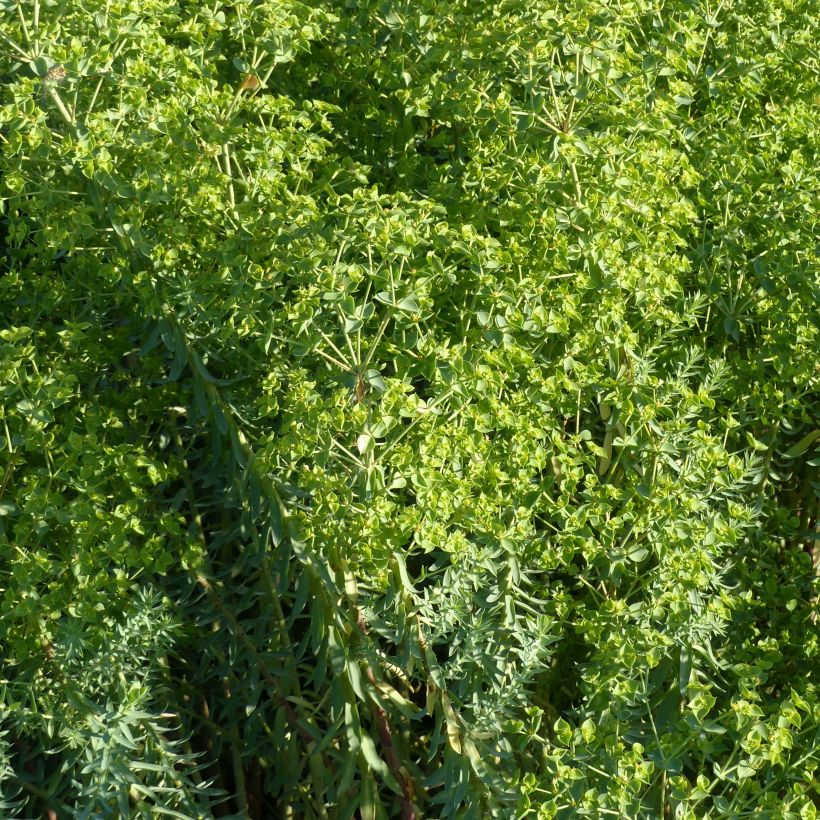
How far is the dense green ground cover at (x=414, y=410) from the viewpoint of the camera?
2.08 metres

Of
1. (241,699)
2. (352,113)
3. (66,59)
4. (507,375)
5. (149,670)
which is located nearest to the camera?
(66,59)

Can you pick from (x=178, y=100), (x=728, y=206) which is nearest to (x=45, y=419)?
(x=178, y=100)

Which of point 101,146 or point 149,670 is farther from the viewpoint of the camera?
point 149,670

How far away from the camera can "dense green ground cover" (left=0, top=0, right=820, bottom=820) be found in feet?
6.82

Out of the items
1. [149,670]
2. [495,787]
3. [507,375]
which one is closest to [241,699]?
[149,670]

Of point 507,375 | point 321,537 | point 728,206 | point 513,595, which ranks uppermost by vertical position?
point 728,206

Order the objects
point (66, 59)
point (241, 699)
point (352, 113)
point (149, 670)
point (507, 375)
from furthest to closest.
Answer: point (352, 113) → point (241, 699) → point (149, 670) → point (507, 375) → point (66, 59)

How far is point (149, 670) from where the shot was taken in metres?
2.36

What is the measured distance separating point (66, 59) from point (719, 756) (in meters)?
1.84

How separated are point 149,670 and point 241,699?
0.27m

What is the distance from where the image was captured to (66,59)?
81.0 inches

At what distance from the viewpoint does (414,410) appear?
2.01m

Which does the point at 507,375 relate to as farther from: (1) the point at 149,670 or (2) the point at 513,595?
(1) the point at 149,670

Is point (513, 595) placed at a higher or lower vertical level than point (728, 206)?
lower
